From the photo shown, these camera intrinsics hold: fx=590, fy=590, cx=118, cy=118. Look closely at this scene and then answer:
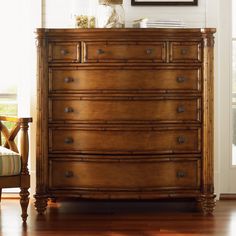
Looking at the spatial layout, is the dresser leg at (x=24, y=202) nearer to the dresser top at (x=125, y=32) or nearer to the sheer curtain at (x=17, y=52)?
the sheer curtain at (x=17, y=52)

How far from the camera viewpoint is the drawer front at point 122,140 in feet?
14.1

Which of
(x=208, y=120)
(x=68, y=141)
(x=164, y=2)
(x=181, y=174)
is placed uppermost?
(x=164, y=2)

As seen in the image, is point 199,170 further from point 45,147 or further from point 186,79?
point 45,147

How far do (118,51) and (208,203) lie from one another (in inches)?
51.3

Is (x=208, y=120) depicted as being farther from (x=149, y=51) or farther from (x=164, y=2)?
(x=164, y=2)

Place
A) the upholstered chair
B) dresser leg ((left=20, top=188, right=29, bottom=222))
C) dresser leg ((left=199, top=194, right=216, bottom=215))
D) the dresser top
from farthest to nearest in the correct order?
dresser leg ((left=199, top=194, right=216, bottom=215))
the dresser top
dresser leg ((left=20, top=188, right=29, bottom=222))
the upholstered chair

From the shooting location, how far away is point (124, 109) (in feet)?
14.1

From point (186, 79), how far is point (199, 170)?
2.24 ft

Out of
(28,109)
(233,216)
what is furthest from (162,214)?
(28,109)

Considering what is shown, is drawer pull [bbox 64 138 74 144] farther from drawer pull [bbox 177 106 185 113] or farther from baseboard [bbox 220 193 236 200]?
baseboard [bbox 220 193 236 200]

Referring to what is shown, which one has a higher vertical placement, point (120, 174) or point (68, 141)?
point (68, 141)

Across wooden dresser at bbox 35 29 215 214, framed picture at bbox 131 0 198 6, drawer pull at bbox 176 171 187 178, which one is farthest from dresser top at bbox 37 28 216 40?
drawer pull at bbox 176 171 187 178

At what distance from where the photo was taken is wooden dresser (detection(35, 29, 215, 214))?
14.0 ft

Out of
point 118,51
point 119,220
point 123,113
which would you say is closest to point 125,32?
point 118,51
